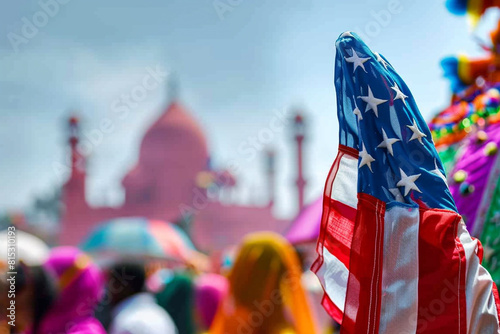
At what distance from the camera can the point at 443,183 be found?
1.25 meters

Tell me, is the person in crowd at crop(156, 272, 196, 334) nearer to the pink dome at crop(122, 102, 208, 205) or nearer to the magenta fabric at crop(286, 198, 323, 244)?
the magenta fabric at crop(286, 198, 323, 244)

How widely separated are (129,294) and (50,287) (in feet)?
3.57

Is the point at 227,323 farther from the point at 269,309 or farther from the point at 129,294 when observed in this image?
the point at 129,294

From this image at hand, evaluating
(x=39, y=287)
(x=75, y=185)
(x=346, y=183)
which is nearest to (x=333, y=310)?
(x=346, y=183)

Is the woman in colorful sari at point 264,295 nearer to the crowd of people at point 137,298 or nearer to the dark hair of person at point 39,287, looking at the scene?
the crowd of people at point 137,298

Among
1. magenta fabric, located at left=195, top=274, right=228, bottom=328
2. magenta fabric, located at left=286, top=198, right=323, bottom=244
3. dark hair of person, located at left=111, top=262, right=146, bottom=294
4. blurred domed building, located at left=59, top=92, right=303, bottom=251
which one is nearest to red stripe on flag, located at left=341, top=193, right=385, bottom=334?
dark hair of person, located at left=111, top=262, right=146, bottom=294

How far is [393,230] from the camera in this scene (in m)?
1.21

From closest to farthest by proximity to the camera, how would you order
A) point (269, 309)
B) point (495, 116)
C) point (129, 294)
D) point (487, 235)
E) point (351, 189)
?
point (351, 189) < point (487, 235) < point (495, 116) < point (269, 309) < point (129, 294)

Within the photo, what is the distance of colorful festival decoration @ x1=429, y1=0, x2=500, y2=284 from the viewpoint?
1.78 meters

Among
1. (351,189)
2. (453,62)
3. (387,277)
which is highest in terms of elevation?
(453,62)

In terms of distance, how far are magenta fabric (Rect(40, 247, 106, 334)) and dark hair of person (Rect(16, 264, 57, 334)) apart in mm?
37

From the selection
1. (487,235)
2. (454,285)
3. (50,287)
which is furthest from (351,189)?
(50,287)

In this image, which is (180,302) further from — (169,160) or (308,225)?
(169,160)

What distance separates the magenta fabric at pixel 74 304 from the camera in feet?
8.02
